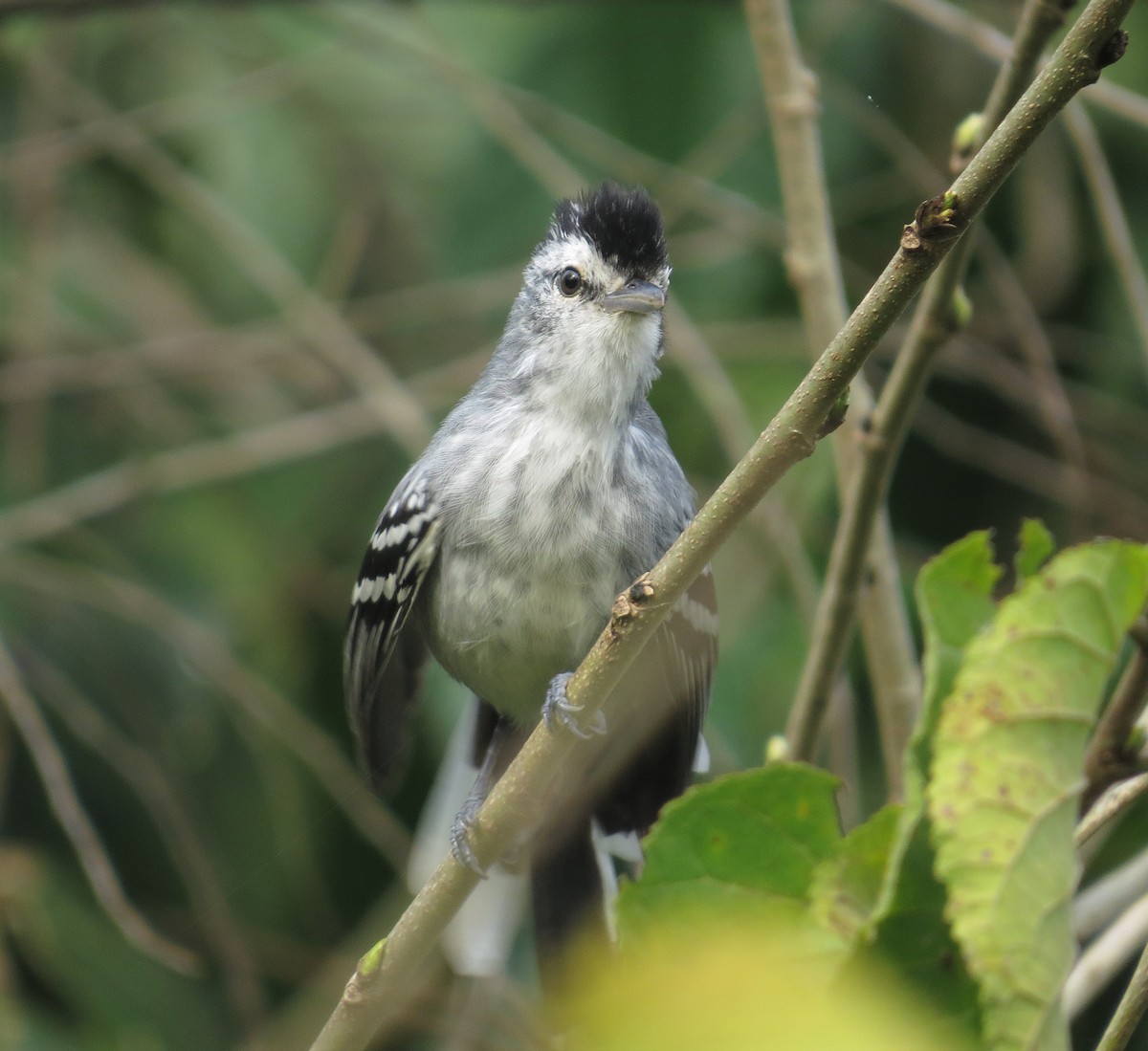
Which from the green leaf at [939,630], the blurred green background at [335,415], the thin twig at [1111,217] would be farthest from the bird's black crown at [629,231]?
the green leaf at [939,630]

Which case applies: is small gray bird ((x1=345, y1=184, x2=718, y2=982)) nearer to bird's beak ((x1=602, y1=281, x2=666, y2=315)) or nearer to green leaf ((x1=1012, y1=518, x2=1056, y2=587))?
bird's beak ((x1=602, y1=281, x2=666, y2=315))

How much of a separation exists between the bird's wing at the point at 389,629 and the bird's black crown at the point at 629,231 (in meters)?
0.69

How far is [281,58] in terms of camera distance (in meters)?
5.57

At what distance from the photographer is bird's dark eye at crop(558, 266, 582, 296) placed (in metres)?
3.49

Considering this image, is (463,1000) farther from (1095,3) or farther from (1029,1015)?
(1095,3)

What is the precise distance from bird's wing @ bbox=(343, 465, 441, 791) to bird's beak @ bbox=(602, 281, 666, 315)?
0.61m

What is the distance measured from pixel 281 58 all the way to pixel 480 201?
118cm

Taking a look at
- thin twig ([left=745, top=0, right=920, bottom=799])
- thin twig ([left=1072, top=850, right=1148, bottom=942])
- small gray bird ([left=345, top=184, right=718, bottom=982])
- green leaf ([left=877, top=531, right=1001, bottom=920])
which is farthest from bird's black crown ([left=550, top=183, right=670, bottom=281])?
thin twig ([left=1072, top=850, right=1148, bottom=942])

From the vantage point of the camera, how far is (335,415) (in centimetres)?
494

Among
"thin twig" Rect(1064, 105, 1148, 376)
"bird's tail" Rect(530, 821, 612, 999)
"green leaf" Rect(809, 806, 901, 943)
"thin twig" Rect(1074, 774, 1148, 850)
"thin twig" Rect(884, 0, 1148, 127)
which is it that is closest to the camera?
"green leaf" Rect(809, 806, 901, 943)

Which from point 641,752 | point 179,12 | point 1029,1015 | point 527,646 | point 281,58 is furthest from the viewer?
point 179,12

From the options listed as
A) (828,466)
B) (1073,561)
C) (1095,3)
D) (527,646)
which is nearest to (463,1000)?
(527,646)

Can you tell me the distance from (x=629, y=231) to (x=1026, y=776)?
6.28 ft

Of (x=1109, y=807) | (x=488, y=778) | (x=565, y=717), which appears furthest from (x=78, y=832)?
(x=1109, y=807)
